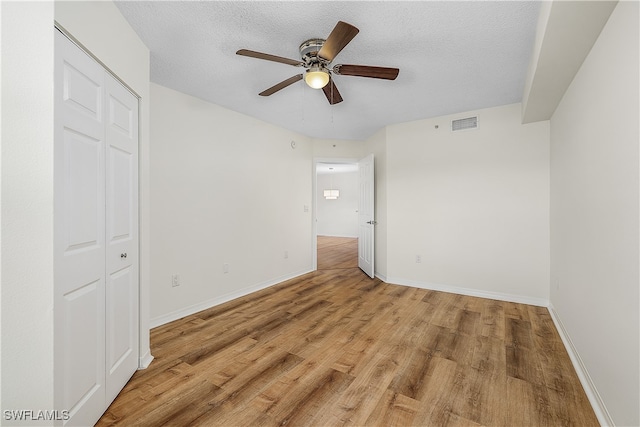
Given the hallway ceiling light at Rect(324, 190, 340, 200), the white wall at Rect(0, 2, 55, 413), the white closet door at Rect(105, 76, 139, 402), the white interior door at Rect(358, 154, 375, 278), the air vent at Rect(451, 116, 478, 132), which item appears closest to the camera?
the white wall at Rect(0, 2, 55, 413)

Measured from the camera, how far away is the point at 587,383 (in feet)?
5.90

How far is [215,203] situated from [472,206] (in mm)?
3457

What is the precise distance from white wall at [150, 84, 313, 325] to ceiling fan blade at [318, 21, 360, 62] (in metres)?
1.94

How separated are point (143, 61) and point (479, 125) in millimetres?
3863

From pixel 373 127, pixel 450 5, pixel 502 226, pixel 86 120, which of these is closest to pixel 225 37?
pixel 86 120

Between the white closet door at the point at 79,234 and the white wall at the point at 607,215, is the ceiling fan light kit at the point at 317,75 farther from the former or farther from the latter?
the white wall at the point at 607,215

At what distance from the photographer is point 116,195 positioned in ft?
5.69

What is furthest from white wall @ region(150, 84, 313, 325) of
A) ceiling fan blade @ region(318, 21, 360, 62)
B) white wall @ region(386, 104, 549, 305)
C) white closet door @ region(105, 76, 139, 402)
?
ceiling fan blade @ region(318, 21, 360, 62)

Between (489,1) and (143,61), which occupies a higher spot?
(489,1)

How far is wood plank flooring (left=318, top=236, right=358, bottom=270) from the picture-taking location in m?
5.68

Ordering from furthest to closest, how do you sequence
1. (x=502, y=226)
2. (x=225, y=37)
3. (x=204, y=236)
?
1. (x=502, y=226)
2. (x=204, y=236)
3. (x=225, y=37)

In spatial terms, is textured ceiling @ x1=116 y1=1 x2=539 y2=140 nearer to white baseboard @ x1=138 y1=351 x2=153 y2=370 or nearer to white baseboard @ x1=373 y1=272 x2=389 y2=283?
white baseboard @ x1=138 y1=351 x2=153 y2=370

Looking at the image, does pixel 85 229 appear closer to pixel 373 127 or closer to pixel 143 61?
pixel 143 61

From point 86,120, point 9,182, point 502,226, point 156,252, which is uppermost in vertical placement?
point 86,120
